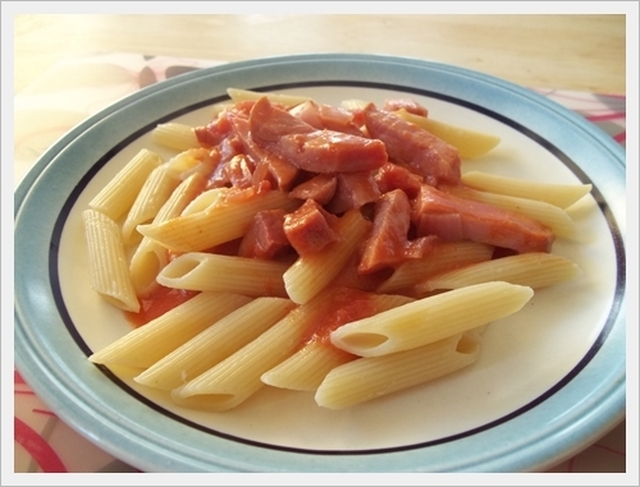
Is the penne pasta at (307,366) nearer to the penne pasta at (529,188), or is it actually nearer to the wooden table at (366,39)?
the penne pasta at (529,188)

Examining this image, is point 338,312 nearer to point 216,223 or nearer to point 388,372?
A: point 388,372

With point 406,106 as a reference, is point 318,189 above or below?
below

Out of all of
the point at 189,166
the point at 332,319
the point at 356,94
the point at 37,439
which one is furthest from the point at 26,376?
the point at 356,94

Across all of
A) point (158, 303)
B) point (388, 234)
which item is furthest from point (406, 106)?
point (158, 303)

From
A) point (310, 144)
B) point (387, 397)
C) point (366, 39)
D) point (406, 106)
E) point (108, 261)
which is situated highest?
point (366, 39)

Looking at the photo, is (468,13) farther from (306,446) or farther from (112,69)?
(306,446)

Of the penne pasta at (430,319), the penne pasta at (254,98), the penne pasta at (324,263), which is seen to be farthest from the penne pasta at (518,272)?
the penne pasta at (254,98)

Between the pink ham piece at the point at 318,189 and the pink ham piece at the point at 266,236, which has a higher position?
the pink ham piece at the point at 318,189
